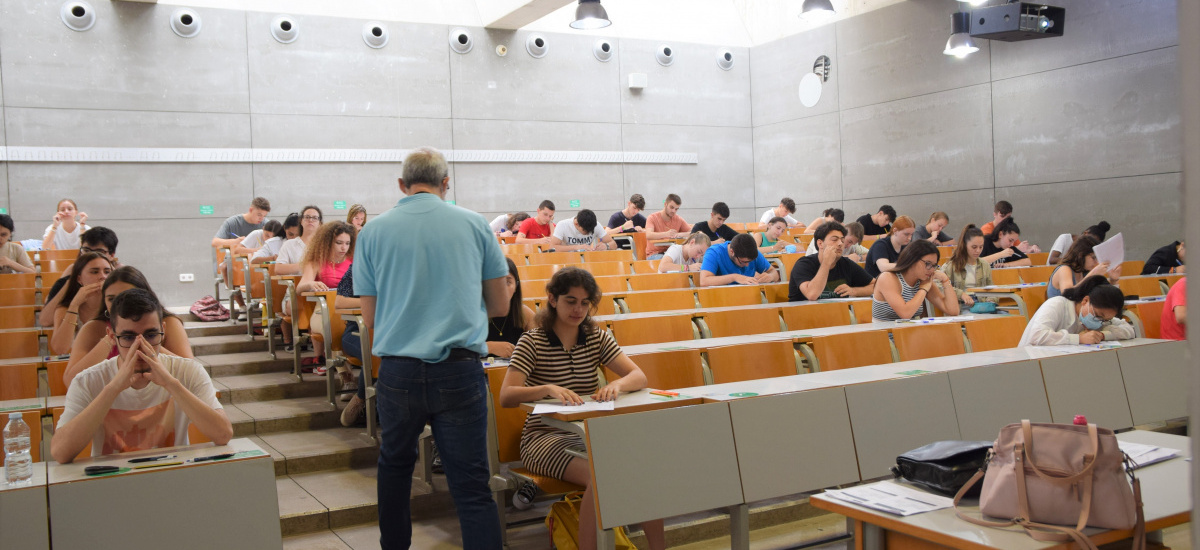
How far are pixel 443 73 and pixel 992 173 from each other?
7321 millimetres

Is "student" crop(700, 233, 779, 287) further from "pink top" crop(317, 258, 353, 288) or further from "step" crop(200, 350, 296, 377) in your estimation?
"step" crop(200, 350, 296, 377)

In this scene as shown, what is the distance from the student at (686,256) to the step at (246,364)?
3289 mm

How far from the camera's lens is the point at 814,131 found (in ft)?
45.1

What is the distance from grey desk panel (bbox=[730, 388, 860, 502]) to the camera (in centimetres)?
292

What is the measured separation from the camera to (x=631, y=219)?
11.0 m

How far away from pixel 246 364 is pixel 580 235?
4.24 meters

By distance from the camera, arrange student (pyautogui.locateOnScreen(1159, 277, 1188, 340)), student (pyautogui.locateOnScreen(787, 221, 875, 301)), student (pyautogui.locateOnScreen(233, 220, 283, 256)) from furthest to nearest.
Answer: student (pyautogui.locateOnScreen(233, 220, 283, 256)) < student (pyautogui.locateOnScreen(787, 221, 875, 301)) < student (pyautogui.locateOnScreen(1159, 277, 1188, 340))

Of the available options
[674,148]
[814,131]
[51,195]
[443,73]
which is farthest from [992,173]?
[51,195]

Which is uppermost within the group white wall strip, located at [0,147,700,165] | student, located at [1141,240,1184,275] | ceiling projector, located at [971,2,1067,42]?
ceiling projector, located at [971,2,1067,42]

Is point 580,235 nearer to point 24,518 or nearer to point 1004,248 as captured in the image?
point 1004,248

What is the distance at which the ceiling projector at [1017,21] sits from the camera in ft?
31.4

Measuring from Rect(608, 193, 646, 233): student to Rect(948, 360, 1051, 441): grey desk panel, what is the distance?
710 cm

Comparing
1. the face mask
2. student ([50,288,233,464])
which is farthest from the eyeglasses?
the face mask

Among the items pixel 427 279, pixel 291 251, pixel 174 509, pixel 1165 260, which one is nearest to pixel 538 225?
pixel 291 251
